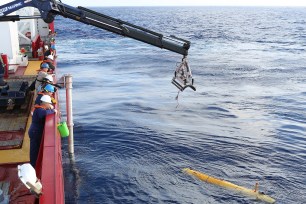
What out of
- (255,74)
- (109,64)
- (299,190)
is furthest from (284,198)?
(109,64)

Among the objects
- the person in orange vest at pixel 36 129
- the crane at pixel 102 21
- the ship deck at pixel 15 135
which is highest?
the crane at pixel 102 21

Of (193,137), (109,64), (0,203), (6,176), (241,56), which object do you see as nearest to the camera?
(0,203)

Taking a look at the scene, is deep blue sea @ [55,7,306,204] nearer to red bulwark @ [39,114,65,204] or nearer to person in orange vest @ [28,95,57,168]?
person in orange vest @ [28,95,57,168]

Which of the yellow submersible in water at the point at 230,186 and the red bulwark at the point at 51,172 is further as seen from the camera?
the yellow submersible in water at the point at 230,186

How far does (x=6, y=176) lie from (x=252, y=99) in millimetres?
18644

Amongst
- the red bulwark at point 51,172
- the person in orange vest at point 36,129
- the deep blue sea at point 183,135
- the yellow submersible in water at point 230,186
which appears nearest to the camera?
the red bulwark at point 51,172

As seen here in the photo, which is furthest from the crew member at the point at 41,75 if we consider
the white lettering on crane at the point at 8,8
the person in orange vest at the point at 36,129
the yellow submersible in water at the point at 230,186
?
the yellow submersible in water at the point at 230,186

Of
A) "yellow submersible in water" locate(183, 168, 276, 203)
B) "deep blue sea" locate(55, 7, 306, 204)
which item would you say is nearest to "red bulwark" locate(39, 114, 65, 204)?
"deep blue sea" locate(55, 7, 306, 204)

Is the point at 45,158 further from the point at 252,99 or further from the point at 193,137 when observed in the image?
the point at 252,99

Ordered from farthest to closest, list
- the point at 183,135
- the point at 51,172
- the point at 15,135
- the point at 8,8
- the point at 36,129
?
1. the point at 183,135
2. the point at 15,135
3. the point at 8,8
4. the point at 36,129
5. the point at 51,172

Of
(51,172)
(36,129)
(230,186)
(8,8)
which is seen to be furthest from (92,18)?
(230,186)

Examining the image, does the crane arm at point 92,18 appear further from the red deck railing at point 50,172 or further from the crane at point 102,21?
the red deck railing at point 50,172

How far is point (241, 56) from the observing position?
44.3m

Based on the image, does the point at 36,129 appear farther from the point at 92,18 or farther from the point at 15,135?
the point at 92,18
